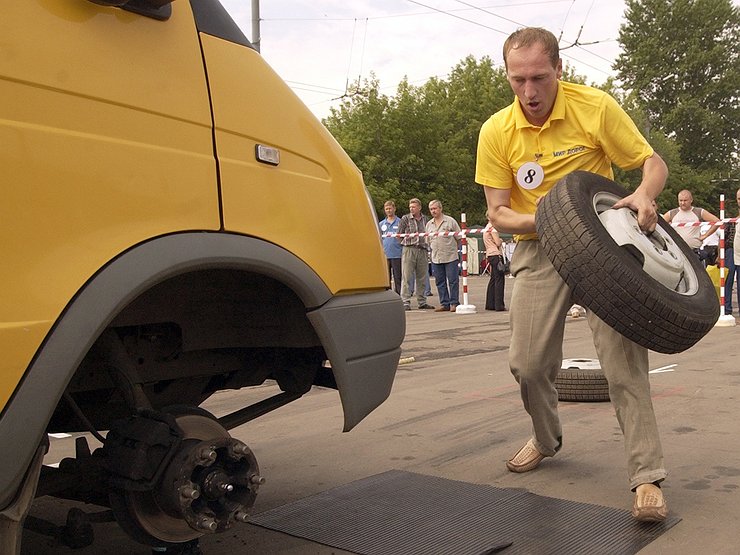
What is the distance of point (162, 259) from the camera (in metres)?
1.93

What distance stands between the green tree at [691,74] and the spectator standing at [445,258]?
1730 inches

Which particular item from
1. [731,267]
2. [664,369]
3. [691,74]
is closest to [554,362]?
[664,369]

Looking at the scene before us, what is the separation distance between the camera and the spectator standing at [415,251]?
1348cm

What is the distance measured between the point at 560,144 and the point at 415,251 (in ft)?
33.3

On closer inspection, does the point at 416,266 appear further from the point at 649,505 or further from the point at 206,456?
the point at 206,456

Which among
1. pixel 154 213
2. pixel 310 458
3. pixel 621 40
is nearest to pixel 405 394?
pixel 310 458

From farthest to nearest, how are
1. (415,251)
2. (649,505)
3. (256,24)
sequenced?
(256,24)
(415,251)
(649,505)

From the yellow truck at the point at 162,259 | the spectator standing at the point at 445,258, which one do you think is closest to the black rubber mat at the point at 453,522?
the yellow truck at the point at 162,259

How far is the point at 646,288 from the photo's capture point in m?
2.80

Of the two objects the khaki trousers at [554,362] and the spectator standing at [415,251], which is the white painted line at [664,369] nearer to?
the khaki trousers at [554,362]

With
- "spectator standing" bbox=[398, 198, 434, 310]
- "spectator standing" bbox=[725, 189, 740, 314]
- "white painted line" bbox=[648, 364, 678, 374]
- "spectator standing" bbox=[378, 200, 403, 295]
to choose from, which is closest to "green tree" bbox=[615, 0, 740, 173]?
"spectator standing" bbox=[378, 200, 403, 295]

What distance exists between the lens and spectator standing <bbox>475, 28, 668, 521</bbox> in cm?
314

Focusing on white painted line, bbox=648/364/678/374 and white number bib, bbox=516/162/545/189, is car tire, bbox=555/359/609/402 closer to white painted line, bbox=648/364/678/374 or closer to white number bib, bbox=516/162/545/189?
white painted line, bbox=648/364/678/374

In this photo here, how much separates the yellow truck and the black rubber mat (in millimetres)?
545
